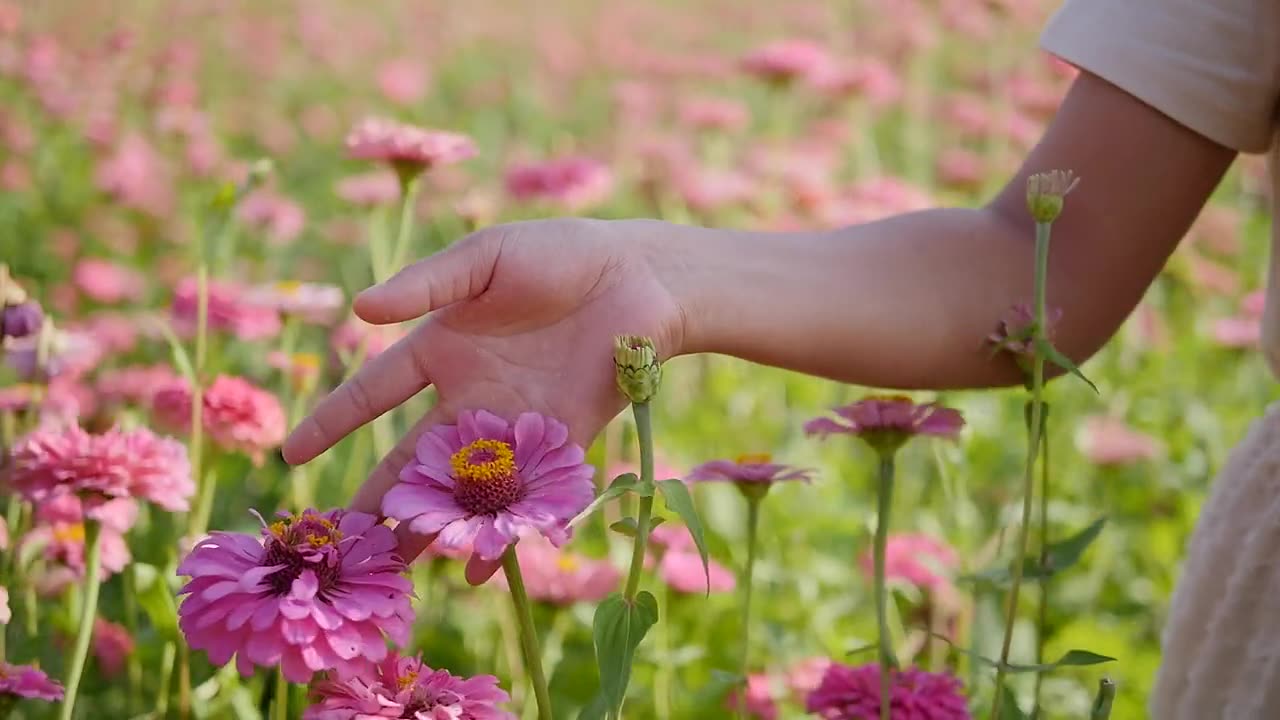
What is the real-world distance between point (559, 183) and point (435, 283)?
0.97m

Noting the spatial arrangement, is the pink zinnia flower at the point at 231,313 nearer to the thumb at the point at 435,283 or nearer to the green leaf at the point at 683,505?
the thumb at the point at 435,283

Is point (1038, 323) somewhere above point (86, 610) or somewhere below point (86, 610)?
above

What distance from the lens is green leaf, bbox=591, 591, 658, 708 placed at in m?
0.46

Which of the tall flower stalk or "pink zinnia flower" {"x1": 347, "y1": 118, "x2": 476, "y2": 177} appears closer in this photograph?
the tall flower stalk

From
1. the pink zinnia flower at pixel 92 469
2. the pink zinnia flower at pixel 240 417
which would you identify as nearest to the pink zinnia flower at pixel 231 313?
the pink zinnia flower at pixel 240 417

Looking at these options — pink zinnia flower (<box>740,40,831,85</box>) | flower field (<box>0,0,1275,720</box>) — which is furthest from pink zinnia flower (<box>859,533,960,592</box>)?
pink zinnia flower (<box>740,40,831,85</box>)

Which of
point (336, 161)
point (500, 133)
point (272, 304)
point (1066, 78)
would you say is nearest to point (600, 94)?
point (500, 133)

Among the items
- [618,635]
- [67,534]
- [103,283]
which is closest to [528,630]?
[618,635]

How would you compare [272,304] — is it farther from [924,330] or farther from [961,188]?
[961,188]

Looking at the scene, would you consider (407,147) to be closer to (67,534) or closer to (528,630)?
(67,534)

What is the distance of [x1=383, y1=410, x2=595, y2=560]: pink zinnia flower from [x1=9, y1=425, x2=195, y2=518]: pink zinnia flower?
0.22m

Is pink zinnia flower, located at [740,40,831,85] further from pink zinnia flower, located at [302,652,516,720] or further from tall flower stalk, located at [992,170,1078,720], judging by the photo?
pink zinnia flower, located at [302,652,516,720]

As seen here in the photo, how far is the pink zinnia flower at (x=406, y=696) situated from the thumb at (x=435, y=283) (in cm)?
14

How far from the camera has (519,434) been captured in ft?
1.67
